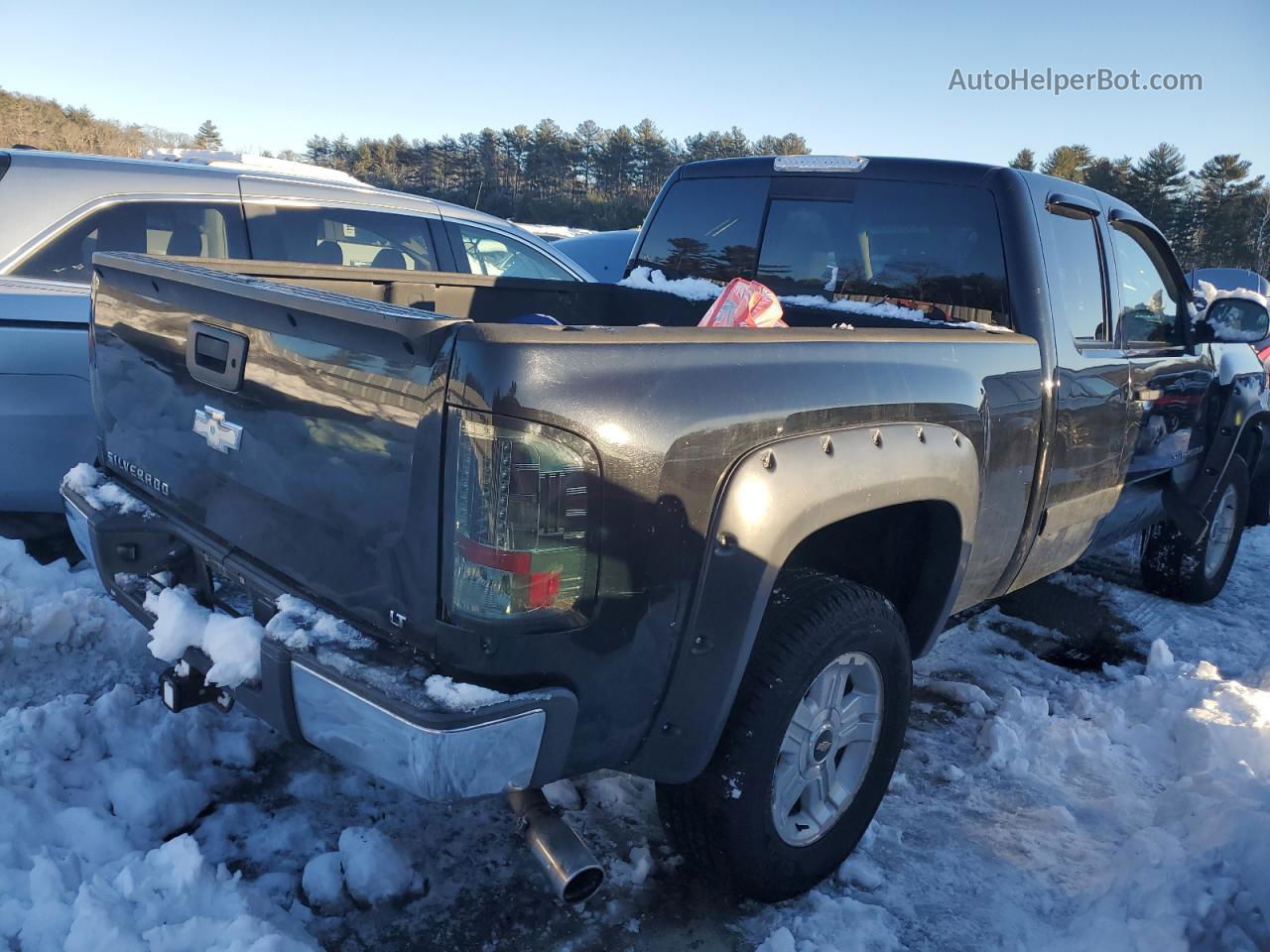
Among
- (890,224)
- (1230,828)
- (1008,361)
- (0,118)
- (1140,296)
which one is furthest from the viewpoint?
(0,118)

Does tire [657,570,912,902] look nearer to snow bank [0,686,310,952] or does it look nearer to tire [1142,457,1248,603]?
snow bank [0,686,310,952]

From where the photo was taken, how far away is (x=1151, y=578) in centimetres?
514

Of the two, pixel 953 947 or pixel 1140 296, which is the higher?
pixel 1140 296

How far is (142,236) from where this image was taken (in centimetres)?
427

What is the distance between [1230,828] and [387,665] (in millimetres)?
2364

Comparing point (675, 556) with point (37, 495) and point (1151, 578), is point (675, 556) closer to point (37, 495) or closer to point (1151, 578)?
point (37, 495)

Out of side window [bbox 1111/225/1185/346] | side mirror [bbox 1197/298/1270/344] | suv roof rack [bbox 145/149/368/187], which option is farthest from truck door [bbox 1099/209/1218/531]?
suv roof rack [bbox 145/149/368/187]

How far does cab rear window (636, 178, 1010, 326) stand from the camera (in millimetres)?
3215

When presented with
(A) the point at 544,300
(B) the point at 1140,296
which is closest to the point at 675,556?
(A) the point at 544,300

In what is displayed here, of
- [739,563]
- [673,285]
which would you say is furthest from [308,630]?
[673,285]

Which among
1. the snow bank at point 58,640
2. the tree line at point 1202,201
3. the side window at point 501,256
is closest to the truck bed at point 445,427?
the snow bank at point 58,640

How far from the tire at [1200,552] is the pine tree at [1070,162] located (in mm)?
39673

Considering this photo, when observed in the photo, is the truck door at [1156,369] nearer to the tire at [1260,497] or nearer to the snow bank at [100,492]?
the tire at [1260,497]

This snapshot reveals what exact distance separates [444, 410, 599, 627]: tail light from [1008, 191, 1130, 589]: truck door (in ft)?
6.92
